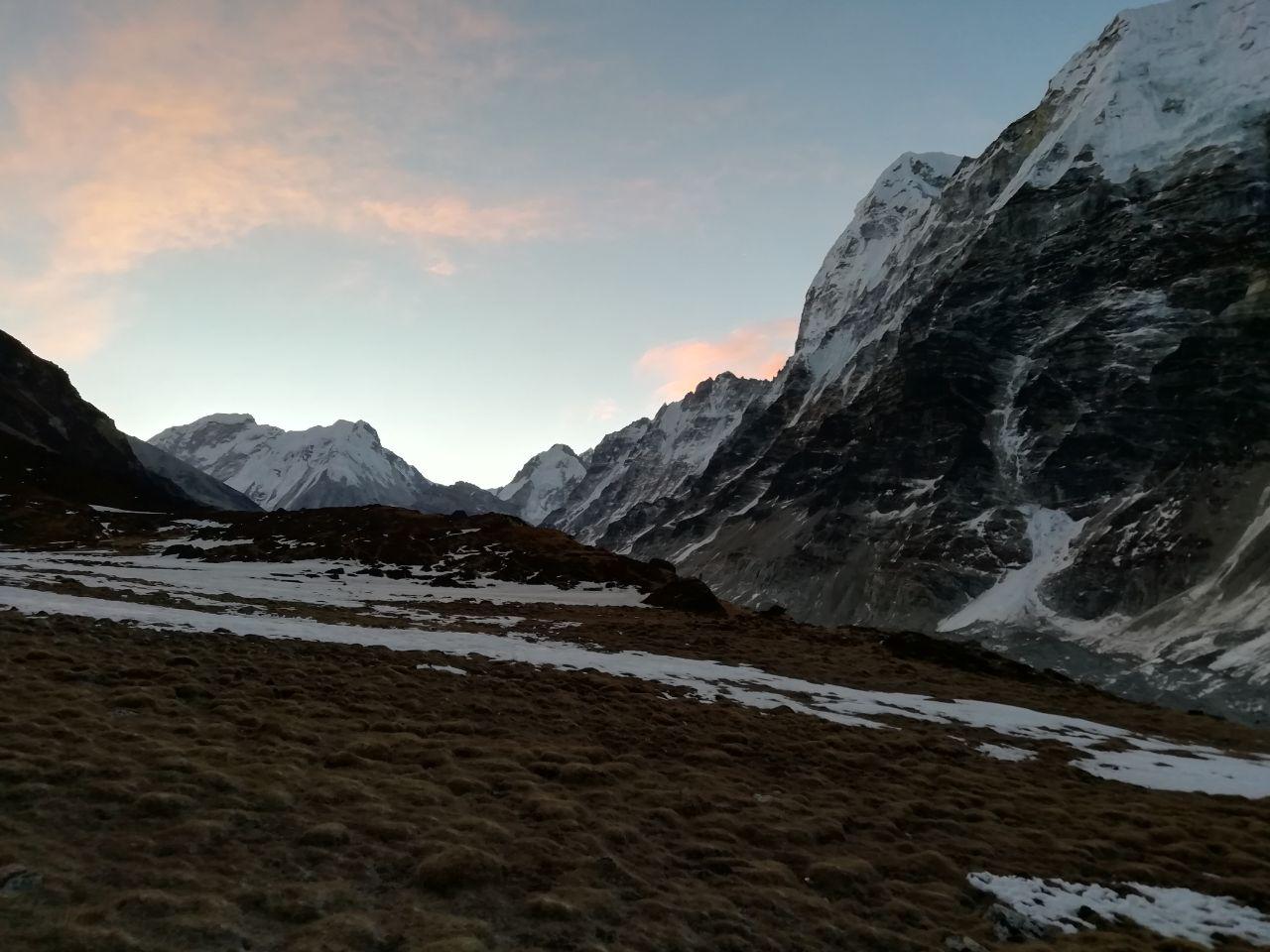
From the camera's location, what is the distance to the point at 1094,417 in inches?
5143

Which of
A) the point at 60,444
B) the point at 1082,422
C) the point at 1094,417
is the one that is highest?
the point at 1094,417

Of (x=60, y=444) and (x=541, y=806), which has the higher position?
(x=60, y=444)

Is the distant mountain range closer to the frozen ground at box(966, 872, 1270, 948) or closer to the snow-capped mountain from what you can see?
the snow-capped mountain

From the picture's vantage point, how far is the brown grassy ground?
26.4ft

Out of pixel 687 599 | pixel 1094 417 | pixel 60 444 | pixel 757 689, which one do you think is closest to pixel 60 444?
pixel 60 444

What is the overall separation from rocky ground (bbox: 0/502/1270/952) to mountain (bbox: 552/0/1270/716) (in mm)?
63601

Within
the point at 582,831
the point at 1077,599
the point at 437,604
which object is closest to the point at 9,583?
the point at 437,604

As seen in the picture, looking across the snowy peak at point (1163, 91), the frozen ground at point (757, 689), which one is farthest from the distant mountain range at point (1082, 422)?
the frozen ground at point (757, 689)

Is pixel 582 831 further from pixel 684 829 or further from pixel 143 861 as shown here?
pixel 143 861

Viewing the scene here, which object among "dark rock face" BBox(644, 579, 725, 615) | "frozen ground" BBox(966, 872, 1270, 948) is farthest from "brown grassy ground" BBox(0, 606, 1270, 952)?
"dark rock face" BBox(644, 579, 725, 615)

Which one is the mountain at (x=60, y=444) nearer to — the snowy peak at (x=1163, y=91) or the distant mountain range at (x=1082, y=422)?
the distant mountain range at (x=1082, y=422)

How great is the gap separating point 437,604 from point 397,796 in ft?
138

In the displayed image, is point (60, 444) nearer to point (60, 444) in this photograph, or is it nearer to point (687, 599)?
point (60, 444)

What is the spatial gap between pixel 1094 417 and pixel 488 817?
483 ft
